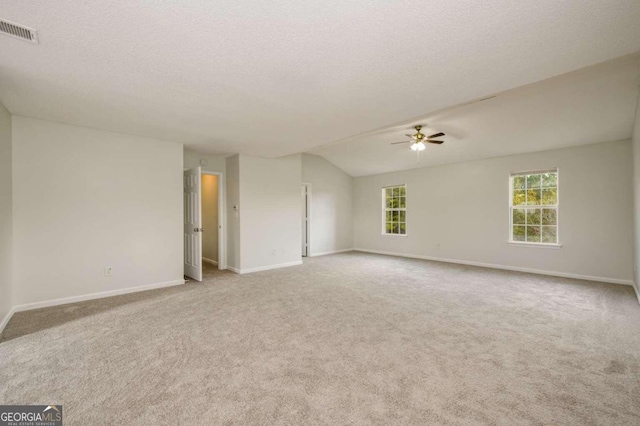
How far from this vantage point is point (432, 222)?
7.20 m

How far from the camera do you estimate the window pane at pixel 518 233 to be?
5.85 meters

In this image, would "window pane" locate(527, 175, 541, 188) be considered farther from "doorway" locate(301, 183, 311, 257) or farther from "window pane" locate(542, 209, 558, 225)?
"doorway" locate(301, 183, 311, 257)

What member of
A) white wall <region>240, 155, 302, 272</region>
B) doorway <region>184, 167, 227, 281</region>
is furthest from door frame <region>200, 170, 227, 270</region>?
white wall <region>240, 155, 302, 272</region>

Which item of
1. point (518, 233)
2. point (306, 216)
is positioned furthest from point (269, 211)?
point (518, 233)

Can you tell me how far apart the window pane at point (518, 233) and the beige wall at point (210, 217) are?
6.48 meters

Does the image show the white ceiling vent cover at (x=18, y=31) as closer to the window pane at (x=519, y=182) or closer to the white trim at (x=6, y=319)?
the white trim at (x=6, y=319)

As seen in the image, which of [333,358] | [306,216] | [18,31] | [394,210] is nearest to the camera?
[18,31]

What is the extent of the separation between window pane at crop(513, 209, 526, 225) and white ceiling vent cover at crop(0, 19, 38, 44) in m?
7.32

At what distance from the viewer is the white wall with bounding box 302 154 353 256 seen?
7.94 m

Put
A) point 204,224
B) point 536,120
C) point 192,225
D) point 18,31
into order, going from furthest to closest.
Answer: point 204,224 → point 192,225 → point 536,120 → point 18,31

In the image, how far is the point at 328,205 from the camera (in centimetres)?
837

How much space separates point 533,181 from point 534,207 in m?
0.53

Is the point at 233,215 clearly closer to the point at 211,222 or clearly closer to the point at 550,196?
the point at 211,222

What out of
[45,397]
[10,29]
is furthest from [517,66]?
[45,397]
